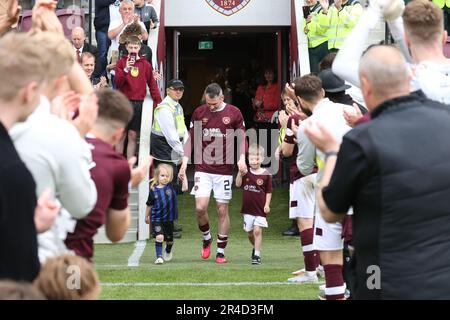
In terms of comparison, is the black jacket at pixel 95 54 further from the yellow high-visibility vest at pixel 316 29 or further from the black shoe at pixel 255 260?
the black shoe at pixel 255 260

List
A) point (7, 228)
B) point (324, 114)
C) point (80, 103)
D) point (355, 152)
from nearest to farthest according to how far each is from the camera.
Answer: point (7, 228), point (355, 152), point (80, 103), point (324, 114)

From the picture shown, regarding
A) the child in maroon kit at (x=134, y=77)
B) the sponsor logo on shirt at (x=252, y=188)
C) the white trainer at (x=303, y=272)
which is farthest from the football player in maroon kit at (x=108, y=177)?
the child in maroon kit at (x=134, y=77)

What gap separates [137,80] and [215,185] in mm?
3076

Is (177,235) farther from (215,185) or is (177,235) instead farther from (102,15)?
(102,15)

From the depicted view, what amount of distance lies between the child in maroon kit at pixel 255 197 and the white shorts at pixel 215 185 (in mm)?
343

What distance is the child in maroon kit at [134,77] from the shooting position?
15133 mm

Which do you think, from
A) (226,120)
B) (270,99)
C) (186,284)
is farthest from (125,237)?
(270,99)

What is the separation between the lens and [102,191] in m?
5.14

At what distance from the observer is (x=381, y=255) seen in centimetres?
465

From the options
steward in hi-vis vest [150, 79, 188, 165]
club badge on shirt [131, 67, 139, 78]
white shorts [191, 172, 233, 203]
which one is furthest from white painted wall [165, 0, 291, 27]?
white shorts [191, 172, 233, 203]
